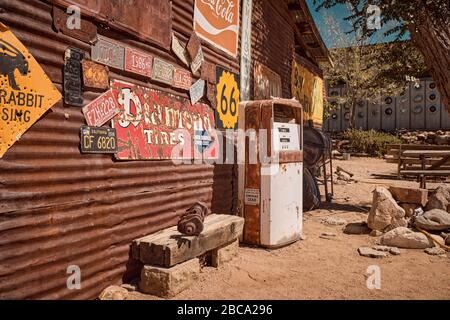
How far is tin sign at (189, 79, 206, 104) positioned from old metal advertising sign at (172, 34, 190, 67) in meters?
0.35

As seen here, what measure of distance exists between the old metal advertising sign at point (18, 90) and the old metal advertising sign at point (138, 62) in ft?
3.75

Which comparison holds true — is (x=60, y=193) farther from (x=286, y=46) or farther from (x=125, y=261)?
(x=286, y=46)

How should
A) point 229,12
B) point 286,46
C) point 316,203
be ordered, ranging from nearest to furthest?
point 229,12
point 316,203
point 286,46

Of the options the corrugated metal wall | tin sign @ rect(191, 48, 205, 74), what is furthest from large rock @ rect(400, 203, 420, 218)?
the corrugated metal wall

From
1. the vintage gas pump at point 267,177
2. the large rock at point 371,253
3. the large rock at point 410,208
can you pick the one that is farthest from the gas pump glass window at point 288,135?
the large rock at point 410,208

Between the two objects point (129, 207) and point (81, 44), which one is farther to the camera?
point (129, 207)

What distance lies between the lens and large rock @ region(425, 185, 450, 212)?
6.80 metres

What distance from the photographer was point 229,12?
666 cm

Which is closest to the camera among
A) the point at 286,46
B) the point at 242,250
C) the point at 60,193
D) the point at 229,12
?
the point at 60,193

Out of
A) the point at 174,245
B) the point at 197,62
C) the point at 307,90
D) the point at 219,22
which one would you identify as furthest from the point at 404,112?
the point at 174,245

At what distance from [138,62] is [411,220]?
577cm

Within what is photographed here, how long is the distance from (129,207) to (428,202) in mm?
6114
